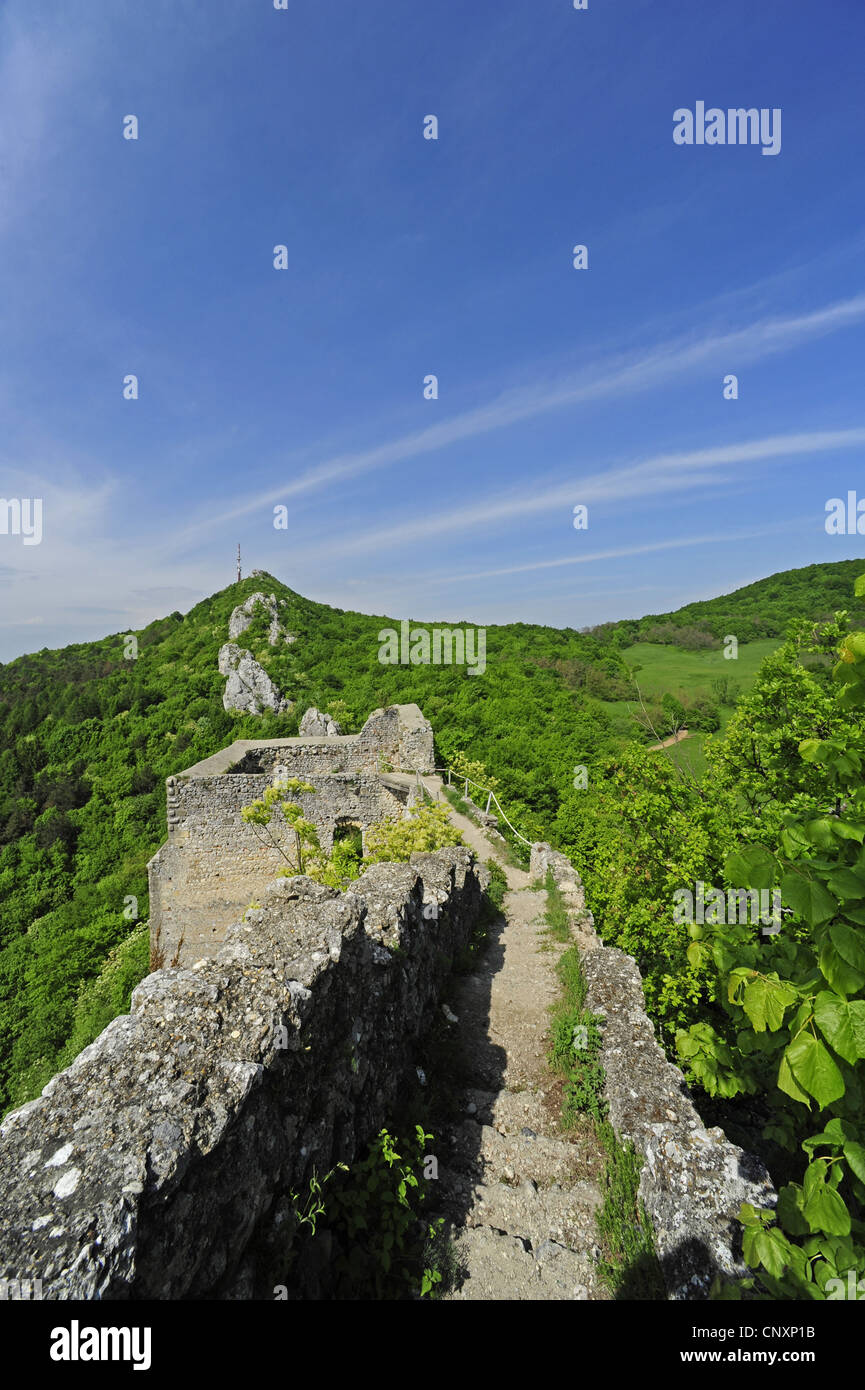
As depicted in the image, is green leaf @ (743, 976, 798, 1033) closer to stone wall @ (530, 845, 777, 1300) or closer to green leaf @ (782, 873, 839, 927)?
green leaf @ (782, 873, 839, 927)

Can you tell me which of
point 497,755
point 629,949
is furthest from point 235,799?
point 497,755

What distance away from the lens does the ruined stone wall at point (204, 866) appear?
1338cm

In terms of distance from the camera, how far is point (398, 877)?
20.8ft

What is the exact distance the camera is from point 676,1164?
4168mm

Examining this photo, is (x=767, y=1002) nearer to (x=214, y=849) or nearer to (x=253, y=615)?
(x=214, y=849)

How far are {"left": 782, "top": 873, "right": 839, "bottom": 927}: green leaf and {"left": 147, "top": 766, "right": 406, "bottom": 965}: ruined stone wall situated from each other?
12634 mm

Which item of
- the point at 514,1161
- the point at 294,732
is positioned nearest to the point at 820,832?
the point at 514,1161

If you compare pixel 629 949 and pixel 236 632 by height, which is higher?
pixel 236 632

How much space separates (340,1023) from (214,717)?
1207 inches

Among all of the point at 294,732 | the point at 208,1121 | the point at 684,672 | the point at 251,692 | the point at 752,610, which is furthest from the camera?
the point at 752,610

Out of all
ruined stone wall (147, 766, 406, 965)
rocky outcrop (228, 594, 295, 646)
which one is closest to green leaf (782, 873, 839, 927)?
ruined stone wall (147, 766, 406, 965)

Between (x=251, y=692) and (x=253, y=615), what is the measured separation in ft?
36.0
